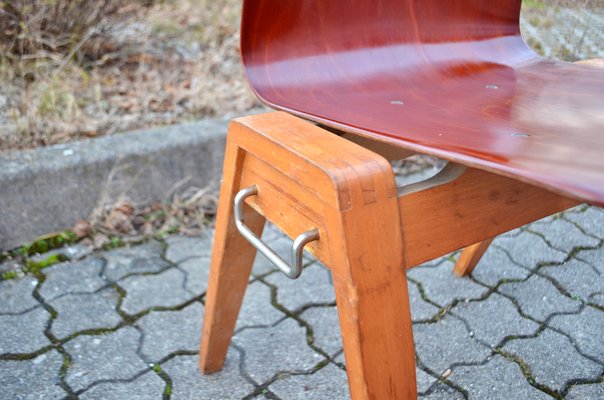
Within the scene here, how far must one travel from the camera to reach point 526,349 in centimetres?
128

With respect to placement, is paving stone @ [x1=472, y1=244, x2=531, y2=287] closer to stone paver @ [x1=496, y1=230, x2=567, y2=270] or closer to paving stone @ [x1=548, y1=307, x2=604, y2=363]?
stone paver @ [x1=496, y1=230, x2=567, y2=270]

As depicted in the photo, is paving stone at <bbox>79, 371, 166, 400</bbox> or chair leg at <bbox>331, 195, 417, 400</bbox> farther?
paving stone at <bbox>79, 371, 166, 400</bbox>

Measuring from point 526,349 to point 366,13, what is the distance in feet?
2.69

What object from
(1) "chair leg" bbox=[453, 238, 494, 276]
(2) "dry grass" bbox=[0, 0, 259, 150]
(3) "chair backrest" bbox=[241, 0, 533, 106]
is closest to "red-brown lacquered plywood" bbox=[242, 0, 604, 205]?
(3) "chair backrest" bbox=[241, 0, 533, 106]

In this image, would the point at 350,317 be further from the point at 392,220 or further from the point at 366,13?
the point at 366,13

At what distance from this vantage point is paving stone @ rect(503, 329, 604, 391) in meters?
1.19

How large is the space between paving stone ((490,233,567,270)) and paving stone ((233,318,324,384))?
704 millimetres

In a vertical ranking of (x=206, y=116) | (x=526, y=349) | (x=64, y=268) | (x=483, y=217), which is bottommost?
(x=526, y=349)

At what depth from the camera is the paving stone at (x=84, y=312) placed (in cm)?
136

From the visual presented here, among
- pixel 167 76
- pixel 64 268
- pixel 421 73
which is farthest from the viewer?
pixel 167 76

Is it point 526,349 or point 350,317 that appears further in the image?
point 526,349

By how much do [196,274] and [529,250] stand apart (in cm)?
98

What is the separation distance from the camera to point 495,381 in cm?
119

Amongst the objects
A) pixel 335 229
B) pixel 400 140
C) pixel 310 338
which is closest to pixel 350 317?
pixel 335 229
